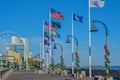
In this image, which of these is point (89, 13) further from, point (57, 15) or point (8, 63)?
point (8, 63)

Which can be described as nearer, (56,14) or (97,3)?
(97,3)

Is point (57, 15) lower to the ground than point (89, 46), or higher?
higher

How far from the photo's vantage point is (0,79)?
44281 millimetres

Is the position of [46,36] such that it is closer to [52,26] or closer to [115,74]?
[52,26]

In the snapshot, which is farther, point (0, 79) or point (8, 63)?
point (8, 63)

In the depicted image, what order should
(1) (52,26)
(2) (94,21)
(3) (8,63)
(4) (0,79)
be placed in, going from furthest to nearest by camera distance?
(3) (8,63) → (1) (52,26) → (4) (0,79) → (2) (94,21)

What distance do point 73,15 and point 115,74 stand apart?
11.5 metres

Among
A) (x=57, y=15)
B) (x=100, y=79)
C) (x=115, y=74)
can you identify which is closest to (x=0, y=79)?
(x=100, y=79)

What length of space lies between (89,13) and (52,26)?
16716 mm

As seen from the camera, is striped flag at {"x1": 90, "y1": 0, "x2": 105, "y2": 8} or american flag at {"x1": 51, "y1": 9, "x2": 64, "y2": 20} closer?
striped flag at {"x1": 90, "y1": 0, "x2": 105, "y2": 8}

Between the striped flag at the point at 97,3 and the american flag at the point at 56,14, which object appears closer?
the striped flag at the point at 97,3

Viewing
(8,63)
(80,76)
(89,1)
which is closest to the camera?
(89,1)

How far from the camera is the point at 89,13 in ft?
171

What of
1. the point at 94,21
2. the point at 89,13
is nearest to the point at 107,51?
the point at 94,21
